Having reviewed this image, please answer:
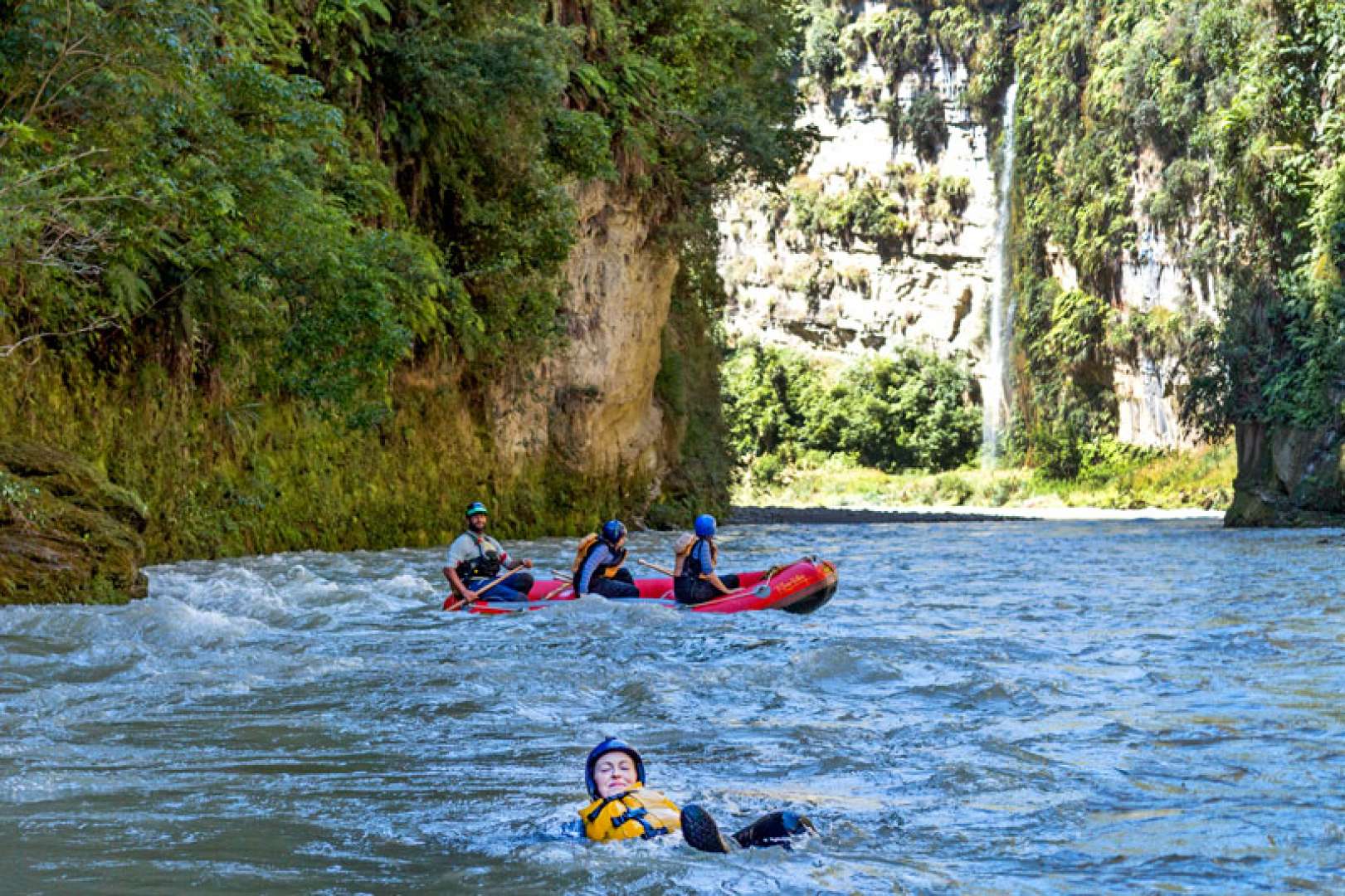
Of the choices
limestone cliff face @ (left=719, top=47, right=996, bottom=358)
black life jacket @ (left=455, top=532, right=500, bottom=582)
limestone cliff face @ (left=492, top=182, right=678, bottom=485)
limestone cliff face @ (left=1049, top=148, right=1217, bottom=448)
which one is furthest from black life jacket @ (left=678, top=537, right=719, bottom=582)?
limestone cliff face @ (left=719, top=47, right=996, bottom=358)

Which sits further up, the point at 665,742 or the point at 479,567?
the point at 665,742

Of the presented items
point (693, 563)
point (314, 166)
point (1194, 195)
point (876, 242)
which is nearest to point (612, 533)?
point (693, 563)

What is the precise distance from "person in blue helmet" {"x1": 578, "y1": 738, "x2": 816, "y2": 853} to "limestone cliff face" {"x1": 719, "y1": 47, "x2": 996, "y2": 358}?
6897cm

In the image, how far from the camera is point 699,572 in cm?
1490

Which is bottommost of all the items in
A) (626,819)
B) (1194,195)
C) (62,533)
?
(626,819)

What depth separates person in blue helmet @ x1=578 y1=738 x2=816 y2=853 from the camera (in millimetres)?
5418

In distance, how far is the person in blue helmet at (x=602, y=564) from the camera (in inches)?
592

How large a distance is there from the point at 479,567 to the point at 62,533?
437 centimetres

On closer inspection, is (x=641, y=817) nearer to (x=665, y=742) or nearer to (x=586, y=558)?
(x=665, y=742)

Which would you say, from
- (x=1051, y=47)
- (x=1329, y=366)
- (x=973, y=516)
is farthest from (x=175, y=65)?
(x=1051, y=47)

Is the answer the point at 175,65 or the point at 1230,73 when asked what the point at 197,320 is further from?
the point at 1230,73

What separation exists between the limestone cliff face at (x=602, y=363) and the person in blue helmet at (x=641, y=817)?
2016 cm

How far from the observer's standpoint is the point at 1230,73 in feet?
124

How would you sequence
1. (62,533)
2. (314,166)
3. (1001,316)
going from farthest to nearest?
(1001,316) < (314,166) < (62,533)
